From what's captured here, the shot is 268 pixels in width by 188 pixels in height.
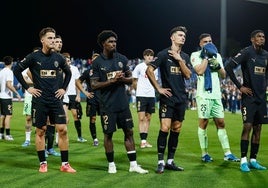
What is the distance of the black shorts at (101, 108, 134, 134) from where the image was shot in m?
7.93

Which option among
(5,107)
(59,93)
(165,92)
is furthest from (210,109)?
(5,107)

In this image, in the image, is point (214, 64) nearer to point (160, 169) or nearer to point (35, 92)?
point (160, 169)

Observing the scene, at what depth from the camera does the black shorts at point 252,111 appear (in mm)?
8211

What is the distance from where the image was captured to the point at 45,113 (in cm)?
816

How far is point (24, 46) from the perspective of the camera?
50438 mm

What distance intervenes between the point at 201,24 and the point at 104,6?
11242 mm

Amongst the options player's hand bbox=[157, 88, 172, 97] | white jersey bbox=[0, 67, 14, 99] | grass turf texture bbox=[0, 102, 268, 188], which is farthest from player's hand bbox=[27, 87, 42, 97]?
white jersey bbox=[0, 67, 14, 99]

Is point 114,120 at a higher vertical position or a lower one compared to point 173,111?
lower

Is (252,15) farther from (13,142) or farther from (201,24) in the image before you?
(13,142)

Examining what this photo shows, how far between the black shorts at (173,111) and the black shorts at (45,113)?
1.68m

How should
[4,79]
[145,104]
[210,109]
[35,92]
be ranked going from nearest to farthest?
[35,92], [210,109], [145,104], [4,79]

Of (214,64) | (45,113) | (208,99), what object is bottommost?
(45,113)

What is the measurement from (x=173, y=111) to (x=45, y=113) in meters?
2.16

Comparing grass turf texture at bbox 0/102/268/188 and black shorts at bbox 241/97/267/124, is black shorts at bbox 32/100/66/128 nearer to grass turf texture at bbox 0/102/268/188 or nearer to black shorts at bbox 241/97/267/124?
grass turf texture at bbox 0/102/268/188
